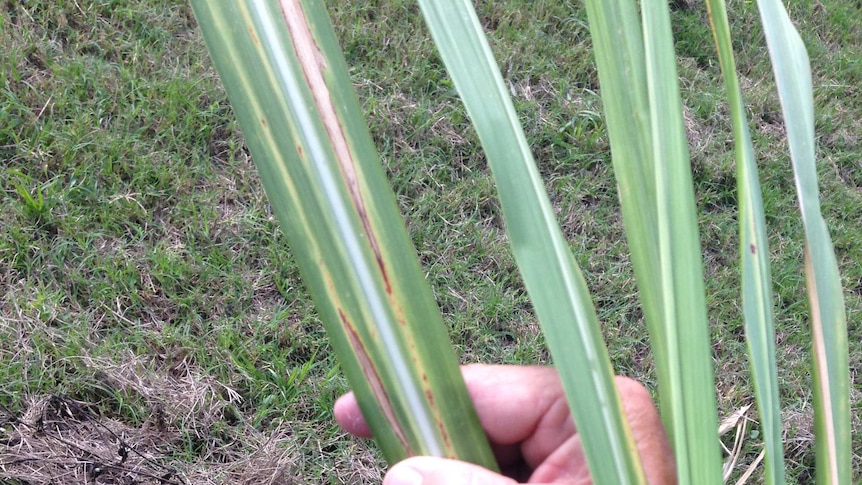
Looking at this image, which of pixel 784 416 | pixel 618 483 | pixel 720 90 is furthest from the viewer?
pixel 720 90

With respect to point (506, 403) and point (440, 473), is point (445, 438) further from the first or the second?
point (506, 403)

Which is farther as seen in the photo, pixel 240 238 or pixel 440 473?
pixel 240 238

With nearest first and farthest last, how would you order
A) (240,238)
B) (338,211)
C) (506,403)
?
(338,211) → (506,403) → (240,238)

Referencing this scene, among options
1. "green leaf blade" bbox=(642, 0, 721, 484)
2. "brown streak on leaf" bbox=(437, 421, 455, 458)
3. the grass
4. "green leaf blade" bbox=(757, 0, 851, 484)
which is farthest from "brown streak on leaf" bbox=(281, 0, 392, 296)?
the grass

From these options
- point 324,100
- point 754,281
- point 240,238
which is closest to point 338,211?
point 324,100

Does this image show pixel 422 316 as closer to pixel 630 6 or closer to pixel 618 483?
pixel 618 483

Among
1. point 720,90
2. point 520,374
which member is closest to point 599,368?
point 520,374
